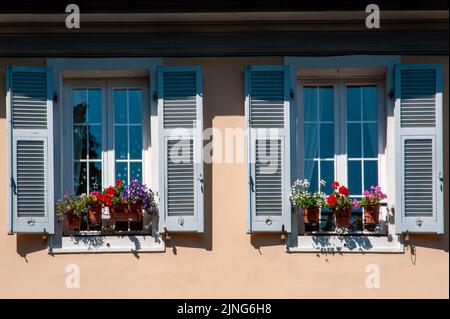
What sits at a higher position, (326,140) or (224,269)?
(326,140)

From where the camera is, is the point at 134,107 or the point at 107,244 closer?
the point at 107,244

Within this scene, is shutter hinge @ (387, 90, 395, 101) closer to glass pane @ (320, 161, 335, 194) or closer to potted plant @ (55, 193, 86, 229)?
glass pane @ (320, 161, 335, 194)

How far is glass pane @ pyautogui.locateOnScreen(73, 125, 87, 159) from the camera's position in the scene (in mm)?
8078

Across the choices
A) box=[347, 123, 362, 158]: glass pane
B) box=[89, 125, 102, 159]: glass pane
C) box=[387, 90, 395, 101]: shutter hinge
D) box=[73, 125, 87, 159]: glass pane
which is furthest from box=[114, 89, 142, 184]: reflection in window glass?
box=[387, 90, 395, 101]: shutter hinge

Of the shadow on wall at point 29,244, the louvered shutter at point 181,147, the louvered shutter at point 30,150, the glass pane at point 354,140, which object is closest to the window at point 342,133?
the glass pane at point 354,140

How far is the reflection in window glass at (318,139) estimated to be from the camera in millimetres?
8047

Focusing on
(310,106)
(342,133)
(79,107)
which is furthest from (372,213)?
(79,107)

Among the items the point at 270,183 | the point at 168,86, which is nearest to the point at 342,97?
the point at 270,183

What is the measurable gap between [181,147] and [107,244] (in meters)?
1.14

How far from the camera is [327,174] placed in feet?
26.4

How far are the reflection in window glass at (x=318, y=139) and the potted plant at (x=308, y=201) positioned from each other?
0.93 ft

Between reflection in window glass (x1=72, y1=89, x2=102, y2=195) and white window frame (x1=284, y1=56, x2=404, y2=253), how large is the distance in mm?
1888

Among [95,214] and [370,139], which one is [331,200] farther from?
[95,214]

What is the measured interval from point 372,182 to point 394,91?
2.96ft
